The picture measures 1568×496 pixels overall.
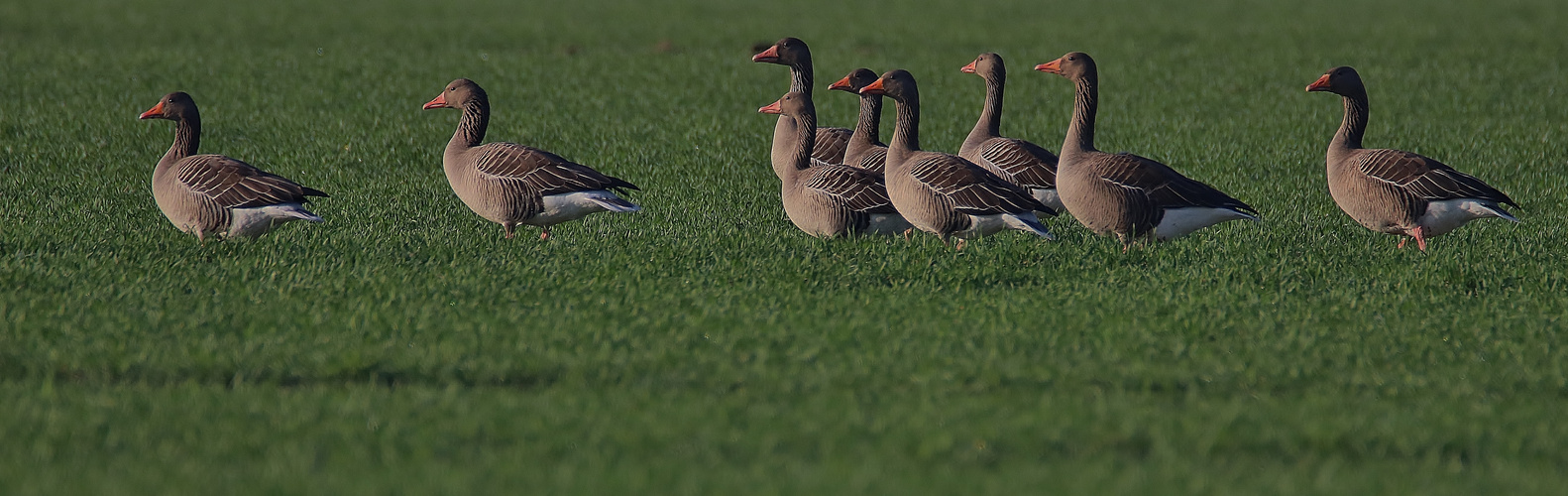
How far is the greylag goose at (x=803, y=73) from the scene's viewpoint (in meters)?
14.5

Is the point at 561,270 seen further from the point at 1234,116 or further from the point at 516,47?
the point at 516,47

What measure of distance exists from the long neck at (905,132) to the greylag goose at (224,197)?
4.62 metres

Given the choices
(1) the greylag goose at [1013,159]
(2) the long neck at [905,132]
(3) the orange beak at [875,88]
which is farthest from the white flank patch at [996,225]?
(3) the orange beak at [875,88]

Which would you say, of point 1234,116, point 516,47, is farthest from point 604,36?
point 1234,116

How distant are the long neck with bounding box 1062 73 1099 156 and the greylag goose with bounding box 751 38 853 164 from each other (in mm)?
2975

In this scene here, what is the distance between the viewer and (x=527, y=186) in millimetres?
11547

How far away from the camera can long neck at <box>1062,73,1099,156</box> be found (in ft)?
38.4

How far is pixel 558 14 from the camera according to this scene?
44.6 metres

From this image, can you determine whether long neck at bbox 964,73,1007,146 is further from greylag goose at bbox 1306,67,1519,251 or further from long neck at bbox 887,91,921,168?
greylag goose at bbox 1306,67,1519,251

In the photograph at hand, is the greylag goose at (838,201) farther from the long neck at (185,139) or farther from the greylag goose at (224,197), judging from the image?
the long neck at (185,139)

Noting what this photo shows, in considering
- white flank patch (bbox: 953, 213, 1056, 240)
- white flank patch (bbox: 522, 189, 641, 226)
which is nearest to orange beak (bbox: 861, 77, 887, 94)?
white flank patch (bbox: 953, 213, 1056, 240)

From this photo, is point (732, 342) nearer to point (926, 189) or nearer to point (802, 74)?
point (926, 189)

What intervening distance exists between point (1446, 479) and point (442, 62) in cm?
2621

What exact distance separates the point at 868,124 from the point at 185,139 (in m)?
6.18
